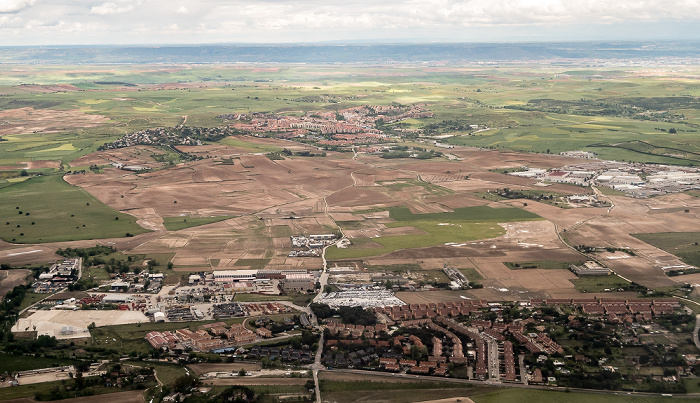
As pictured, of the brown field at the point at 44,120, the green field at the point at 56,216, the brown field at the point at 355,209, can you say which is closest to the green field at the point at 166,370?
the brown field at the point at 355,209

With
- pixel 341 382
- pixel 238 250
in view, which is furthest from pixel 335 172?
pixel 341 382

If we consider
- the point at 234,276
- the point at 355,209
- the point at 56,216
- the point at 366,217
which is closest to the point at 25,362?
the point at 234,276

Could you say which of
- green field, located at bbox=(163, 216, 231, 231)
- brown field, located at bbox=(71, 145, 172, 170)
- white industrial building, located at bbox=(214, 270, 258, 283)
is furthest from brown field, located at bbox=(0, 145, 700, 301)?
white industrial building, located at bbox=(214, 270, 258, 283)

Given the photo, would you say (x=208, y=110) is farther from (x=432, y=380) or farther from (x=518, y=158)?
(x=432, y=380)

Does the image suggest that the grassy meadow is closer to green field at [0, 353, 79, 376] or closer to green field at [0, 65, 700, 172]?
green field at [0, 65, 700, 172]

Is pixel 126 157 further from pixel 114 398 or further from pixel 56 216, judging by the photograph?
pixel 114 398

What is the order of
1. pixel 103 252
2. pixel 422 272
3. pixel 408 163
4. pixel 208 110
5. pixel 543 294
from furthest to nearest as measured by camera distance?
pixel 208 110
pixel 408 163
pixel 103 252
pixel 422 272
pixel 543 294
